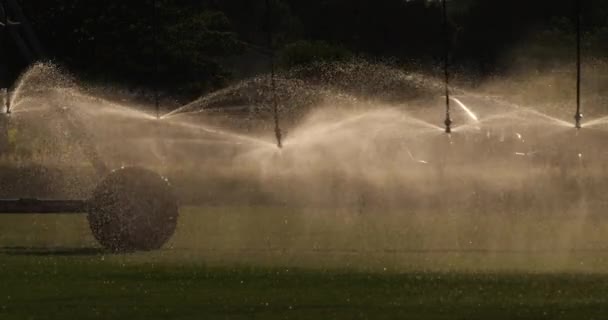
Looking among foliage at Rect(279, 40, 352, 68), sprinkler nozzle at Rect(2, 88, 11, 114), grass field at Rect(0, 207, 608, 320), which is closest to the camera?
grass field at Rect(0, 207, 608, 320)

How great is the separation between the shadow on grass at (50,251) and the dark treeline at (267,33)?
346 centimetres

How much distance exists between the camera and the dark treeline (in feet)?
114

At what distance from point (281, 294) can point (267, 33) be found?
14.8 m

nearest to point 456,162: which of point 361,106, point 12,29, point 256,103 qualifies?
point 361,106

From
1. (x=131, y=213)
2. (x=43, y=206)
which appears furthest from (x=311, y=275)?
(x=43, y=206)

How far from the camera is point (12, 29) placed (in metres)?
28.8

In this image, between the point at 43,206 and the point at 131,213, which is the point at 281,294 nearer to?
the point at 131,213

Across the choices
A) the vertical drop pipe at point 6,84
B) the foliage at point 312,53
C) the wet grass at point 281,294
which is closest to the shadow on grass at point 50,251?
the wet grass at point 281,294

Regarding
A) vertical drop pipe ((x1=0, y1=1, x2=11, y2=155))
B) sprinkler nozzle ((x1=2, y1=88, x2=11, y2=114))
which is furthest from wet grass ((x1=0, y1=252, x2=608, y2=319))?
sprinkler nozzle ((x1=2, y1=88, x2=11, y2=114))

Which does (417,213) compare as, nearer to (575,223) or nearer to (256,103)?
(575,223)

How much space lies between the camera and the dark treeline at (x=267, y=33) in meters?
34.8

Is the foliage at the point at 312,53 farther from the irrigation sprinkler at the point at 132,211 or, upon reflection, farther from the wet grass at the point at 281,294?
the wet grass at the point at 281,294

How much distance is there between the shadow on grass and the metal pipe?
1.78 ft

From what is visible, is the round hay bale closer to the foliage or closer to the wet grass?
the wet grass
